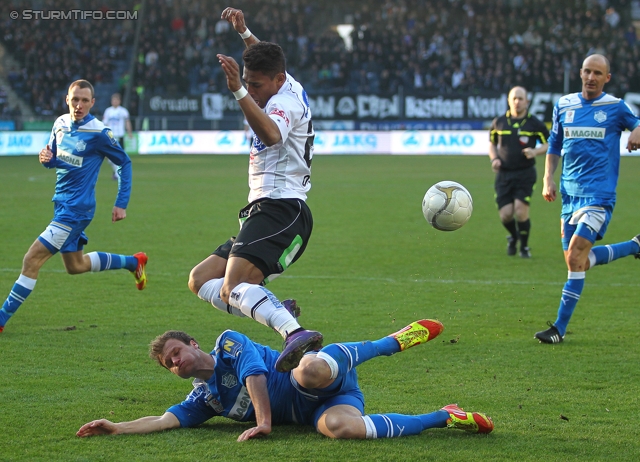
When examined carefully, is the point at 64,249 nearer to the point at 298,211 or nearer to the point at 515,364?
the point at 298,211

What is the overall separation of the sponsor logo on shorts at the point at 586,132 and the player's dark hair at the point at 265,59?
309 cm

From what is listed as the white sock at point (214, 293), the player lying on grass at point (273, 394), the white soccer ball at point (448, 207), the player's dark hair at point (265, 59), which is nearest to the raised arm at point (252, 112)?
the player's dark hair at point (265, 59)

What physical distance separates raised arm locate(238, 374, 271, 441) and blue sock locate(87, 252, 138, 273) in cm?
393

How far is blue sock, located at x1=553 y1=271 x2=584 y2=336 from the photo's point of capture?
262 inches

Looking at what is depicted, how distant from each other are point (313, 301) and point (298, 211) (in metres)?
3.33

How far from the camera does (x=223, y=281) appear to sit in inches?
199

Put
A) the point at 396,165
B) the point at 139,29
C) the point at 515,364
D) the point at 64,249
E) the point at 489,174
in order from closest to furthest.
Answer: the point at 515,364 → the point at 64,249 → the point at 489,174 → the point at 396,165 → the point at 139,29

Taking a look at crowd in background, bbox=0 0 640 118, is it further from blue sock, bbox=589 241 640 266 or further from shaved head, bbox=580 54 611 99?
shaved head, bbox=580 54 611 99

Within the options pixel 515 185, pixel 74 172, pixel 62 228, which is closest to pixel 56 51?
pixel 515 185

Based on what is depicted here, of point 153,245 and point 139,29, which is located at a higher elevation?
point 139,29

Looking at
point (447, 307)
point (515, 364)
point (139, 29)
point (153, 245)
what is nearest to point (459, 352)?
point (515, 364)

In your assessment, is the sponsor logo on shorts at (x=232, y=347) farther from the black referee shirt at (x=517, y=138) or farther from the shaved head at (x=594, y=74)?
the black referee shirt at (x=517, y=138)

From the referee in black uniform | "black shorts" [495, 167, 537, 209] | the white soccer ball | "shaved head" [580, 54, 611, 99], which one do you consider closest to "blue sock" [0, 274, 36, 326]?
the white soccer ball

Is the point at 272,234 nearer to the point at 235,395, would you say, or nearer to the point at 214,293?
the point at 214,293
